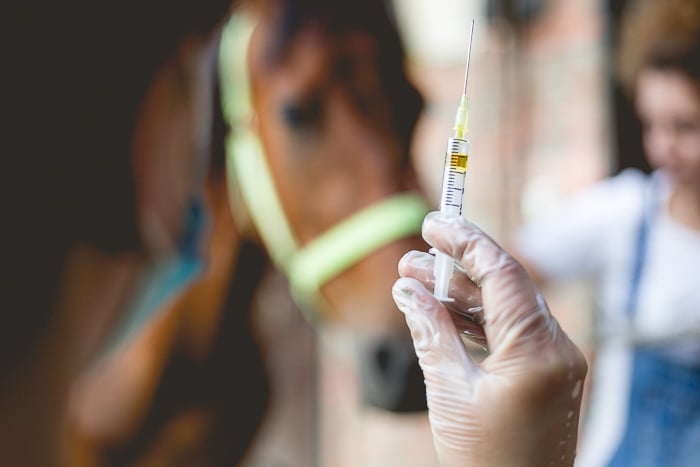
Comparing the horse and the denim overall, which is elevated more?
the horse

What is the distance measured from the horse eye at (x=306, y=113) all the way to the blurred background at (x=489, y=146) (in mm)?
443

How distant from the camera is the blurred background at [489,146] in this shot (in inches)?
89.4

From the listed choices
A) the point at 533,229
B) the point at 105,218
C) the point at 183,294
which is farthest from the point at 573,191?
the point at 105,218

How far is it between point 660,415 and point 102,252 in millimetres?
917

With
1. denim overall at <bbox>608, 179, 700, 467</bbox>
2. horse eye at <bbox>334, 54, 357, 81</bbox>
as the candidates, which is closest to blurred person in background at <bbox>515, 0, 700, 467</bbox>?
denim overall at <bbox>608, 179, 700, 467</bbox>

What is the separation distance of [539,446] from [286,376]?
8.50 feet

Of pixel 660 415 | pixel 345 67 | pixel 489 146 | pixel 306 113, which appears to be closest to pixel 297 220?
pixel 306 113

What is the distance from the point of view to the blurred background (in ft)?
7.45

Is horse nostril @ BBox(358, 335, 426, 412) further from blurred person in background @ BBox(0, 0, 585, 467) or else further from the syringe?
the syringe

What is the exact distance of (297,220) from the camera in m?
1.46

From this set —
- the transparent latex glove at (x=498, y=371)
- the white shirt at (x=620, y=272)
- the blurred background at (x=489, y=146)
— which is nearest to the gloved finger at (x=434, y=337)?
the transparent latex glove at (x=498, y=371)

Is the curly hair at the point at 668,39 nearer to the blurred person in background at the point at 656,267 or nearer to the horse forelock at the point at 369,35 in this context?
the blurred person in background at the point at 656,267

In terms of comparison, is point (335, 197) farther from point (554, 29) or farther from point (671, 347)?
point (554, 29)

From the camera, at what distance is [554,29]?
242cm
